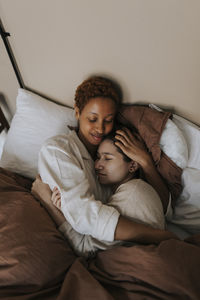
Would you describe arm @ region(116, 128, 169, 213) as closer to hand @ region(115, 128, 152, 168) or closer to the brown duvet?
hand @ region(115, 128, 152, 168)

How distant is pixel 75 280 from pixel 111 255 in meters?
0.15

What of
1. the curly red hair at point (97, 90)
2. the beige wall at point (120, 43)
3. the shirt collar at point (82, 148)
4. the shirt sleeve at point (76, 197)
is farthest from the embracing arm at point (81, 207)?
the beige wall at point (120, 43)

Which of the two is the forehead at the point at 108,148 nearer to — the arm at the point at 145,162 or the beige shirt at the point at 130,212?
the arm at the point at 145,162

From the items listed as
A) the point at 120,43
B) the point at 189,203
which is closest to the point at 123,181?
the point at 189,203

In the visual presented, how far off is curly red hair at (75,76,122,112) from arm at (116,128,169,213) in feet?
0.69

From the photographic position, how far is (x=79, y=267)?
79 cm

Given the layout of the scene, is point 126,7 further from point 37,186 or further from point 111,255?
point 111,255

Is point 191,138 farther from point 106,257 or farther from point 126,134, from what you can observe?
point 106,257

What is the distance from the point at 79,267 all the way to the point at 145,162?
1.79 ft

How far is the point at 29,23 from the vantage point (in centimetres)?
115

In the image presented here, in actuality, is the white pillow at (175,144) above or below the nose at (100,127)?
below

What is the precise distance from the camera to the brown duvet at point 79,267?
68 cm

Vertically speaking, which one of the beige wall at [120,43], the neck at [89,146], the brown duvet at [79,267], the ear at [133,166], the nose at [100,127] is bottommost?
the brown duvet at [79,267]

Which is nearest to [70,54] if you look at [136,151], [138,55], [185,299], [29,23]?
[29,23]
